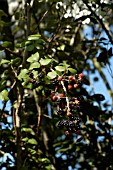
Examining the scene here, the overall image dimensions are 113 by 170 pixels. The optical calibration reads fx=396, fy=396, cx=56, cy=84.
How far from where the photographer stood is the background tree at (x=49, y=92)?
155cm

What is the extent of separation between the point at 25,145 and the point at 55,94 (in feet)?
1.41

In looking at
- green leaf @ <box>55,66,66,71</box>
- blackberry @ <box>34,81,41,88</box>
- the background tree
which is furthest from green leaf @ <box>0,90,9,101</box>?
green leaf @ <box>55,66,66,71</box>

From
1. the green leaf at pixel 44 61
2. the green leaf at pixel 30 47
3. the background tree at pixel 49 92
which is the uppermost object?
the green leaf at pixel 30 47

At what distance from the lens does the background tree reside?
1.55m

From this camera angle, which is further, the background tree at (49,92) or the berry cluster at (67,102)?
the background tree at (49,92)

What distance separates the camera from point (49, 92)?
1610 millimetres

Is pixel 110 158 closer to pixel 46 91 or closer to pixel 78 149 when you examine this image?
pixel 78 149

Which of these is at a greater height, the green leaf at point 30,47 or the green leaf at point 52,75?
the green leaf at point 30,47

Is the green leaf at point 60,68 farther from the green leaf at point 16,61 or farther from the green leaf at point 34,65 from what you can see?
the green leaf at point 16,61

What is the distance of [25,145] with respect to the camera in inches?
72.4

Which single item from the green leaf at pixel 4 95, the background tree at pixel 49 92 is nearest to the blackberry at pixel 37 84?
the background tree at pixel 49 92

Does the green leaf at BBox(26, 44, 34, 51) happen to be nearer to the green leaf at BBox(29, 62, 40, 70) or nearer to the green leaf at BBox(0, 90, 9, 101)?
the green leaf at BBox(29, 62, 40, 70)

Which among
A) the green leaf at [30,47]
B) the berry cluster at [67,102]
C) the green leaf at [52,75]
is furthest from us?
the green leaf at [30,47]

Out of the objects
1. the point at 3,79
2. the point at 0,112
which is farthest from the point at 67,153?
the point at 3,79
